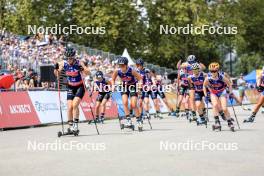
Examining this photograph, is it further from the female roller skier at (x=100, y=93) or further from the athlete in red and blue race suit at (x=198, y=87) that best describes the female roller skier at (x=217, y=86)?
the female roller skier at (x=100, y=93)

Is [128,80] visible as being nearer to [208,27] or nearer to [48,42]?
[48,42]

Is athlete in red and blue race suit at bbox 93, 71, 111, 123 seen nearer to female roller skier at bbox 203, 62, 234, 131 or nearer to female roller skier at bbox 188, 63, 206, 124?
female roller skier at bbox 188, 63, 206, 124

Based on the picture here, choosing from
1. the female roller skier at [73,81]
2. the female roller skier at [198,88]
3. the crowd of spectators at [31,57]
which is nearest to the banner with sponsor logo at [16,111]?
the crowd of spectators at [31,57]

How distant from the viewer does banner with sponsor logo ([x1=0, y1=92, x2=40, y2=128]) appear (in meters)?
19.2

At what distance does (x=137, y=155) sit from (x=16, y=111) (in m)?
10.0

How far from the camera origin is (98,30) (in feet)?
173

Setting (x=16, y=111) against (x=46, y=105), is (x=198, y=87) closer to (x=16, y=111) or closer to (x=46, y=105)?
(x=46, y=105)

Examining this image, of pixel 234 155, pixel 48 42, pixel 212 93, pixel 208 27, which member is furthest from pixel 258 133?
pixel 208 27

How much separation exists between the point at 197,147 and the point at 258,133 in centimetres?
402

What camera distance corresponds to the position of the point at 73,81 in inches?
635

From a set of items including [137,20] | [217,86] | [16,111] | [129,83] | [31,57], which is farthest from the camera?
[137,20]

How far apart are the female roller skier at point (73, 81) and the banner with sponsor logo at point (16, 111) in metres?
3.92

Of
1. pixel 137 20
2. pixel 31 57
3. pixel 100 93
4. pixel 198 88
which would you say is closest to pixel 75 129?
pixel 198 88

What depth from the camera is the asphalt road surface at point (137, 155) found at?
869 cm
